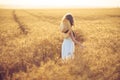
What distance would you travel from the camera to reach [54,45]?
4031mm

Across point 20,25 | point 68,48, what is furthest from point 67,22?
point 20,25

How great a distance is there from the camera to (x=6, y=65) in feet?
12.2

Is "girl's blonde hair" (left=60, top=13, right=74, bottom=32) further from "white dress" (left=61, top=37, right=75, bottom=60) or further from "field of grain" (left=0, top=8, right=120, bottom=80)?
"field of grain" (left=0, top=8, right=120, bottom=80)

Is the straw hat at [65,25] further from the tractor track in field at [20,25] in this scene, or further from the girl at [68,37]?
the tractor track in field at [20,25]

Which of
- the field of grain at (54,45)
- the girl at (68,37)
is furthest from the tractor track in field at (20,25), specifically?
the girl at (68,37)

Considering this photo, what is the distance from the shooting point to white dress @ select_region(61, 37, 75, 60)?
12.7ft

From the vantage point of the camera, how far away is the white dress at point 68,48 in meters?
3.87

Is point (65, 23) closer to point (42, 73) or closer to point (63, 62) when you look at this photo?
point (63, 62)

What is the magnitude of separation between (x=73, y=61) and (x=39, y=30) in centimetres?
80

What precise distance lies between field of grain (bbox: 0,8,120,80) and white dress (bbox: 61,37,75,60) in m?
0.09

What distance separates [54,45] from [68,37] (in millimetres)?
280

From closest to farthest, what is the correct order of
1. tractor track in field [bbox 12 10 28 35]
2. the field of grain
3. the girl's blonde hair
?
the field of grain → the girl's blonde hair → tractor track in field [bbox 12 10 28 35]

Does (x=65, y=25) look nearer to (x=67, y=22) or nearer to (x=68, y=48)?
(x=67, y=22)

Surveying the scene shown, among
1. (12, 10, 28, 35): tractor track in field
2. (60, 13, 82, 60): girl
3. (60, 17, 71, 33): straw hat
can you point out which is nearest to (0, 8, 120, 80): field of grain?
(12, 10, 28, 35): tractor track in field
